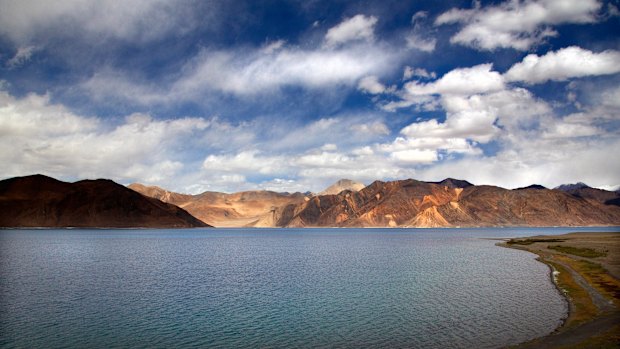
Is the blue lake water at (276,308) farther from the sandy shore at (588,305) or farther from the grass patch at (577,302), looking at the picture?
the sandy shore at (588,305)

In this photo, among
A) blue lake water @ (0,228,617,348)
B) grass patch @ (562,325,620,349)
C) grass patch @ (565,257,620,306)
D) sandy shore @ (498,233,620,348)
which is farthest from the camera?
grass patch @ (565,257,620,306)

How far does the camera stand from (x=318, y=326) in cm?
3152

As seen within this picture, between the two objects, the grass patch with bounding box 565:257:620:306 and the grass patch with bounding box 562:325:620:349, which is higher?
the grass patch with bounding box 565:257:620:306

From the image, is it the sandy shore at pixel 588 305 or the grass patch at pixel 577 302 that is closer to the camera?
the sandy shore at pixel 588 305

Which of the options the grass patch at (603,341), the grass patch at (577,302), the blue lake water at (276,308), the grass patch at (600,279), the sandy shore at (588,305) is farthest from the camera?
the grass patch at (600,279)

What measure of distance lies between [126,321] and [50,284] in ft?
75.0

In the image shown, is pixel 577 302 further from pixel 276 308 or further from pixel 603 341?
pixel 276 308

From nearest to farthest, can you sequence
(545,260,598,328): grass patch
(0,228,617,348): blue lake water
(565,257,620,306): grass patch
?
(0,228,617,348): blue lake water, (545,260,598,328): grass patch, (565,257,620,306): grass patch

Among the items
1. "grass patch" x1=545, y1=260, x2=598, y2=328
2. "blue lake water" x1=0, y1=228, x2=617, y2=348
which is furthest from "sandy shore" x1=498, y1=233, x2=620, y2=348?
"blue lake water" x1=0, y1=228, x2=617, y2=348

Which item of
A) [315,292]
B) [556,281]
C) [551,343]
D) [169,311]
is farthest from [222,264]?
[551,343]

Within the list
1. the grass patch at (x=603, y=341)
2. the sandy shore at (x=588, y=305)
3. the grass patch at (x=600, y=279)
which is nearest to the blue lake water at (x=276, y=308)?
the sandy shore at (x=588, y=305)

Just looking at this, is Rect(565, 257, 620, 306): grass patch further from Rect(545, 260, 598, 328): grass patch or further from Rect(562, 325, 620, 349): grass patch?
Rect(562, 325, 620, 349): grass patch

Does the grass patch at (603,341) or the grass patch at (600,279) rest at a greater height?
the grass patch at (600,279)

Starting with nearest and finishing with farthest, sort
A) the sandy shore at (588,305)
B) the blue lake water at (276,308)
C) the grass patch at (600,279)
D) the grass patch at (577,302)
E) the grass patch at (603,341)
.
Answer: the grass patch at (603,341), the sandy shore at (588,305), the blue lake water at (276,308), the grass patch at (577,302), the grass patch at (600,279)
